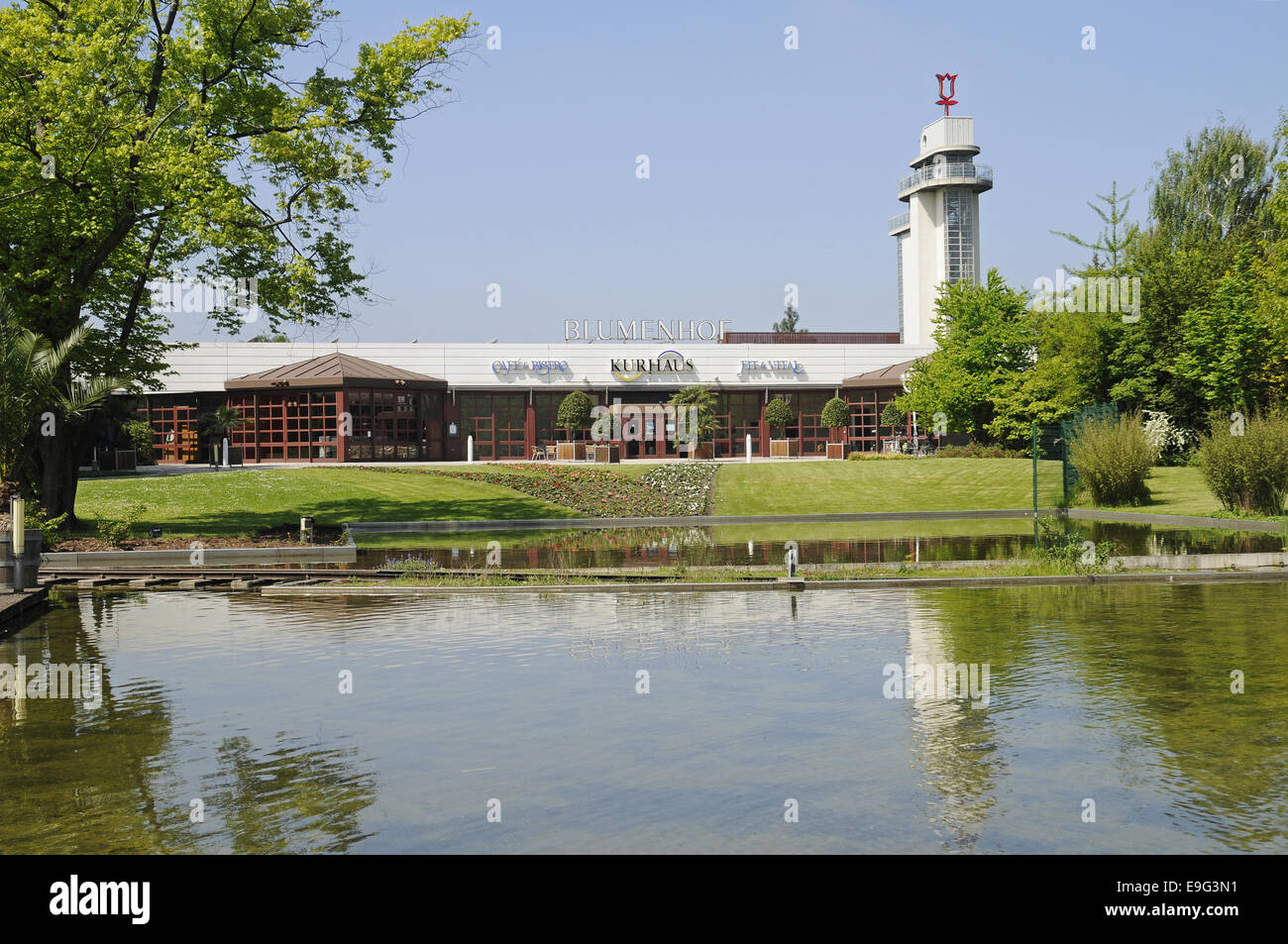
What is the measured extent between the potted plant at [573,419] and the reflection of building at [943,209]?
3294 cm

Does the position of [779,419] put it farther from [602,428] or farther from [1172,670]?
[1172,670]

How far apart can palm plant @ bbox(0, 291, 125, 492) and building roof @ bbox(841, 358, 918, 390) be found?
135 feet

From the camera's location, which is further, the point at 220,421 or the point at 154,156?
the point at 220,421

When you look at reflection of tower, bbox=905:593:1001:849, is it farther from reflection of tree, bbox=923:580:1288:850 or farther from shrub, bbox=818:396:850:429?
shrub, bbox=818:396:850:429

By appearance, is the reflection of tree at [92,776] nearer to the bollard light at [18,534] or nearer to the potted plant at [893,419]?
the bollard light at [18,534]

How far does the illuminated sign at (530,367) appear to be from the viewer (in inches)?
2192

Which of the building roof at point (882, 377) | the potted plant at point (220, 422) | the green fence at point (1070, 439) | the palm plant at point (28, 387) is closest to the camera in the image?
the palm plant at point (28, 387)

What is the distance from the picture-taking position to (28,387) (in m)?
21.2

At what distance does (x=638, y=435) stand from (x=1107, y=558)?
39493mm

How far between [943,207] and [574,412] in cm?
3857

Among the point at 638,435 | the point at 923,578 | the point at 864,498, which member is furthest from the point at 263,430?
the point at 923,578

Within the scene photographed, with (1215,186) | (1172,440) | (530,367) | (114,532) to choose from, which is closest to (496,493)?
(114,532)

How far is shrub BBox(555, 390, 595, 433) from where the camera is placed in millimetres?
51594

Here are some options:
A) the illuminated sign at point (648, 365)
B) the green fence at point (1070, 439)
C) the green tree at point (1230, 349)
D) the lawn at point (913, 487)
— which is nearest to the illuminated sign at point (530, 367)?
the illuminated sign at point (648, 365)
